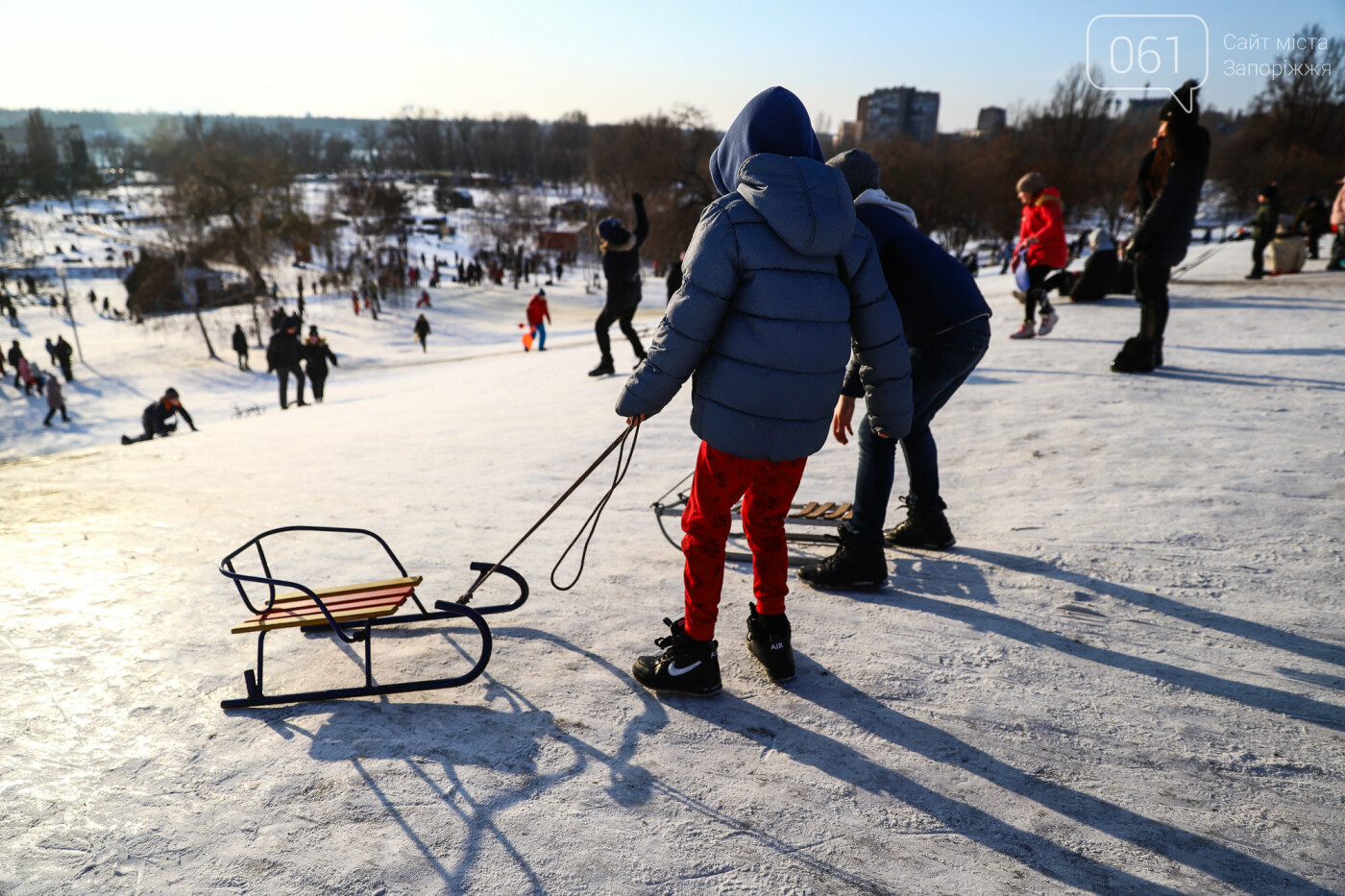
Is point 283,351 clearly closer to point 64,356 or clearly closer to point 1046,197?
point 1046,197

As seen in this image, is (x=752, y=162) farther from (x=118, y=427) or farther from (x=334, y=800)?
(x=118, y=427)

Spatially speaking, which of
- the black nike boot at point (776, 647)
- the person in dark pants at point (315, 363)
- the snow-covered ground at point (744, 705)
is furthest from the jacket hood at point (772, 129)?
the person in dark pants at point (315, 363)

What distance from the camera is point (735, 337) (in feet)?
7.73

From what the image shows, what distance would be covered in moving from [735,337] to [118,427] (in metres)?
19.9

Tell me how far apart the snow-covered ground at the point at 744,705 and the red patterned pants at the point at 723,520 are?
408 mm

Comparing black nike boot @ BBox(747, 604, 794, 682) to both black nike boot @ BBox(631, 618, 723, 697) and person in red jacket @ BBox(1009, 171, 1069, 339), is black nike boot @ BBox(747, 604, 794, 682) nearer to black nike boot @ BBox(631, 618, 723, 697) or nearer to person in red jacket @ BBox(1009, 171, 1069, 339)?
black nike boot @ BBox(631, 618, 723, 697)

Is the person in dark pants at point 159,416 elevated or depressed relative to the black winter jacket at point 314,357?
depressed

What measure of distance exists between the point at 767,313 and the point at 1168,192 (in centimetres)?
503

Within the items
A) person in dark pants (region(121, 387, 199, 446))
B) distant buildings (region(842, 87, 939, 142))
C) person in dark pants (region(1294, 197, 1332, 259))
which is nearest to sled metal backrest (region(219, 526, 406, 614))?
person in dark pants (region(121, 387, 199, 446))

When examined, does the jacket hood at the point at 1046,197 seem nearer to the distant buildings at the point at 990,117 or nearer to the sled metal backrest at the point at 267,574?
the sled metal backrest at the point at 267,574

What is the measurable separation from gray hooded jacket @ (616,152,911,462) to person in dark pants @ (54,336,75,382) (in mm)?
27773

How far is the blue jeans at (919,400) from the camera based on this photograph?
321 cm

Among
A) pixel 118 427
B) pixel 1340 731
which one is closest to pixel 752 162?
pixel 1340 731

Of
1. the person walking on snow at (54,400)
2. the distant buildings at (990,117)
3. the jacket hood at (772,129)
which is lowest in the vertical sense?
the person walking on snow at (54,400)
